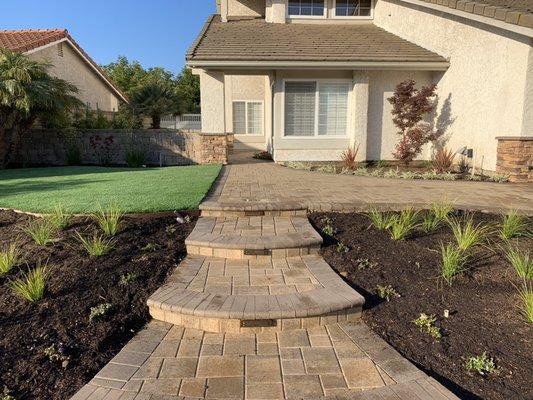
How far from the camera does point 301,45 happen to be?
1181 cm

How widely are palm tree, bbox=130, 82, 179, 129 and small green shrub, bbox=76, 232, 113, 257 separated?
1638 cm

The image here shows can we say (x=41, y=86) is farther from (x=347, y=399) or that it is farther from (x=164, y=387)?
(x=347, y=399)

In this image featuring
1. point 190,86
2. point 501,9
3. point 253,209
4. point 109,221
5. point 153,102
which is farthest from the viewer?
point 190,86

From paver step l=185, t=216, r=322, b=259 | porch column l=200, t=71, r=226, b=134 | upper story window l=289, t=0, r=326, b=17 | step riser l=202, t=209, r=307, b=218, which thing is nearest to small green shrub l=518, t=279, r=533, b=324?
paver step l=185, t=216, r=322, b=259

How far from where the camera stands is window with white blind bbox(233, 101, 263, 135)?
18094mm

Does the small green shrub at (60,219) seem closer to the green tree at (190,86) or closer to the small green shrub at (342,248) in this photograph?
the small green shrub at (342,248)

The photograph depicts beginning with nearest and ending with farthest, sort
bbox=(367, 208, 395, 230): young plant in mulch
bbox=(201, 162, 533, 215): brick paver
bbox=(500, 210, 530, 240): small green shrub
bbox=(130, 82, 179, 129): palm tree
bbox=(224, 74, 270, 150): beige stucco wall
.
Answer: bbox=(500, 210, 530, 240): small green shrub, bbox=(367, 208, 395, 230): young plant in mulch, bbox=(201, 162, 533, 215): brick paver, bbox=(224, 74, 270, 150): beige stucco wall, bbox=(130, 82, 179, 129): palm tree

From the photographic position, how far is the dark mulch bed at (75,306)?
248cm

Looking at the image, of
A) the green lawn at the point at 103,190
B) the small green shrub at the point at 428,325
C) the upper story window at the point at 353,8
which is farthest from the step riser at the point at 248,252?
the upper story window at the point at 353,8

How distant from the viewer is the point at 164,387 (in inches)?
94.7

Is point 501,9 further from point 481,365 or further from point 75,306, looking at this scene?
point 75,306

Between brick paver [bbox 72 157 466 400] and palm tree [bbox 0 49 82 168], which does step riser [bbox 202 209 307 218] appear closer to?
brick paver [bbox 72 157 466 400]

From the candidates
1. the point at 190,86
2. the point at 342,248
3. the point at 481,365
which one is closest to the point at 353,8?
the point at 342,248

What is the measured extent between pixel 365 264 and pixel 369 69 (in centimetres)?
881
